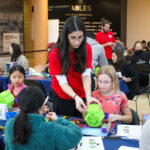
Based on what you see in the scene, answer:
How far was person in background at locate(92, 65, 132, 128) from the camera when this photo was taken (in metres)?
2.34

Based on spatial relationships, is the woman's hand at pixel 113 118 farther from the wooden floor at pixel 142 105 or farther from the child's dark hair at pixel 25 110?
the wooden floor at pixel 142 105

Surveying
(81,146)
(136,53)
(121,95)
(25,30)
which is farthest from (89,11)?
(81,146)

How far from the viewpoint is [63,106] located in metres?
2.30

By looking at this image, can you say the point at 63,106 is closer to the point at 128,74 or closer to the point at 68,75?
the point at 68,75

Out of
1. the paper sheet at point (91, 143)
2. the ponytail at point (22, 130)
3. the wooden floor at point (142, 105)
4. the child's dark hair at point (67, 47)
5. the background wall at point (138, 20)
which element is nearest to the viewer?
the ponytail at point (22, 130)

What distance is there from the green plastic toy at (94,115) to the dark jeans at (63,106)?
0.32m

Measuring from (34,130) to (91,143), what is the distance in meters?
0.47

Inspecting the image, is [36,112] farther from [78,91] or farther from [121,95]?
[121,95]

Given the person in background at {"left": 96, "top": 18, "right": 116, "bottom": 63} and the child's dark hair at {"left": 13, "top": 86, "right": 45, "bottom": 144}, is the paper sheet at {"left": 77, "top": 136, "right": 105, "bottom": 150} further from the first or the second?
the person in background at {"left": 96, "top": 18, "right": 116, "bottom": 63}

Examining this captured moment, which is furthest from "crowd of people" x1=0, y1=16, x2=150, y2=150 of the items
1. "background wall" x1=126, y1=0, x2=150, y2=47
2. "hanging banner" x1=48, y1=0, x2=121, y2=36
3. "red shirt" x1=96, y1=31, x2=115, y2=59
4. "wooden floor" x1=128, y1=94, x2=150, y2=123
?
"background wall" x1=126, y1=0, x2=150, y2=47

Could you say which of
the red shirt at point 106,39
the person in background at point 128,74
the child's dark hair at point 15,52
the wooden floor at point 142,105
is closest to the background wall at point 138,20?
the red shirt at point 106,39

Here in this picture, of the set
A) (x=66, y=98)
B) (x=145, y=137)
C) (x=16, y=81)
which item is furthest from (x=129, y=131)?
(x=16, y=81)

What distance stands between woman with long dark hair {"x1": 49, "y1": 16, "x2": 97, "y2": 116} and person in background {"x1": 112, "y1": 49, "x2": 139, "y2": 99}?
209 cm

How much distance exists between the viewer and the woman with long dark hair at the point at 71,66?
6.68 feet
